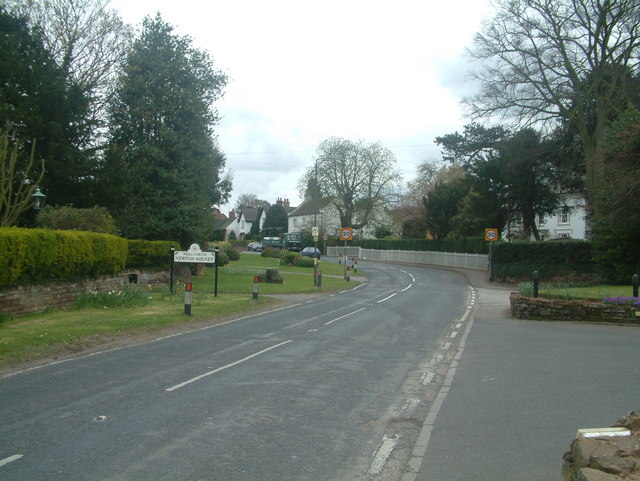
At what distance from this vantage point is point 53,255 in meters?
16.7

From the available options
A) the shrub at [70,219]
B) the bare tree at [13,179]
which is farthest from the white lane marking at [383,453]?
the shrub at [70,219]

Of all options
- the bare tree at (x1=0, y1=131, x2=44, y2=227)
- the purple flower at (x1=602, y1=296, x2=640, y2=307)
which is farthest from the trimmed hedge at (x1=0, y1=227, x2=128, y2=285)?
the purple flower at (x1=602, y1=296, x2=640, y2=307)

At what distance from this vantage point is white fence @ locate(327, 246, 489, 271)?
49.0m

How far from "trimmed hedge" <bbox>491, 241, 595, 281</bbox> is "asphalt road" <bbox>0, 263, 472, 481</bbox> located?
75.9 feet

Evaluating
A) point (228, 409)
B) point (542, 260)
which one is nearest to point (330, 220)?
point (542, 260)

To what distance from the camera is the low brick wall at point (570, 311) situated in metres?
15.9

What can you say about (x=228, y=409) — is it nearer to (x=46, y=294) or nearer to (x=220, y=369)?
(x=220, y=369)

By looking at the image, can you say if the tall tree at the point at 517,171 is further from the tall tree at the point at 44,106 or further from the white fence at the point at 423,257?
the tall tree at the point at 44,106

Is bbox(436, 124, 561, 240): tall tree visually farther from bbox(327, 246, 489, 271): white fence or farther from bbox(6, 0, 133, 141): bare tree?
bbox(6, 0, 133, 141): bare tree

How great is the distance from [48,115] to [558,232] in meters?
51.6

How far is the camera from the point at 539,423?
6.60 metres

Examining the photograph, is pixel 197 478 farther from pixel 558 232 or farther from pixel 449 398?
pixel 558 232

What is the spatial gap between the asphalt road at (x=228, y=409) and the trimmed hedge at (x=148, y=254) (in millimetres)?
15569

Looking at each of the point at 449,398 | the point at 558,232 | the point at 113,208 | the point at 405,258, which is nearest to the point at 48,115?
the point at 113,208
